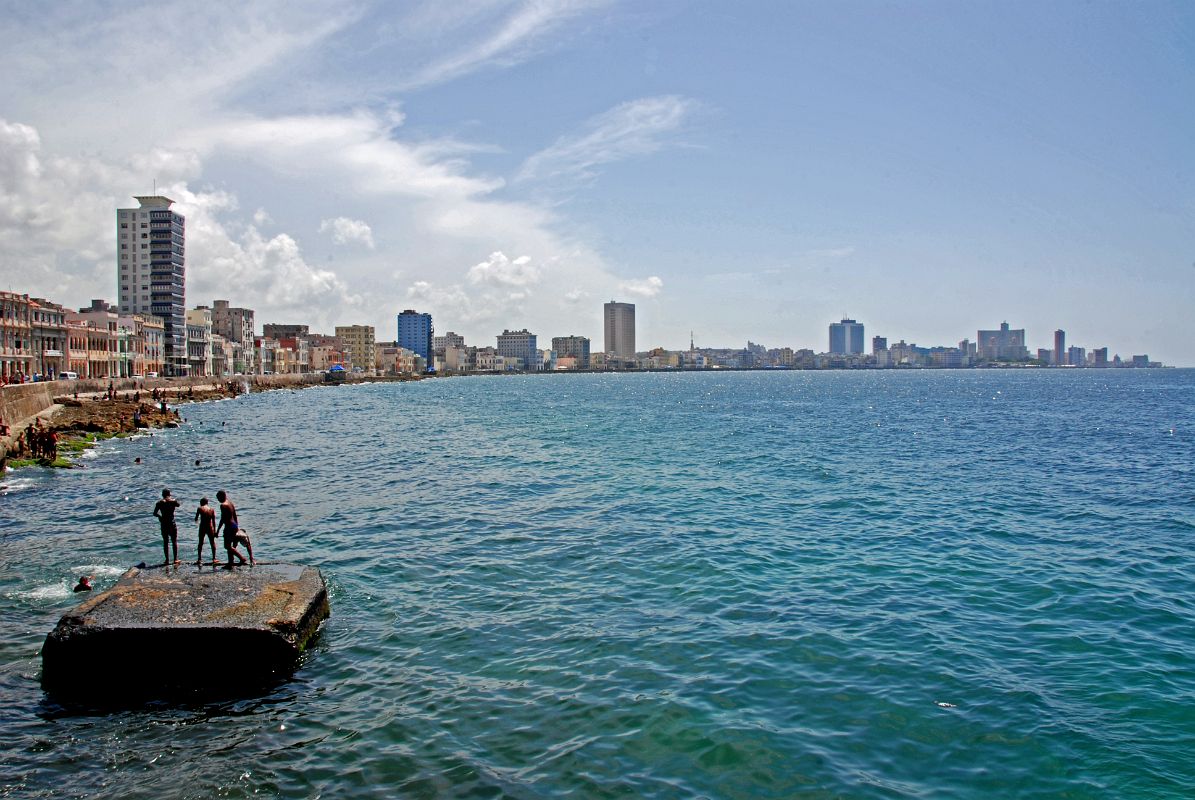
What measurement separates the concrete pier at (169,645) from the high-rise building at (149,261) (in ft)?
543

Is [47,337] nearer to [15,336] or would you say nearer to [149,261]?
[15,336]

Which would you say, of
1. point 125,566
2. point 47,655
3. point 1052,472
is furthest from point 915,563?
point 1052,472

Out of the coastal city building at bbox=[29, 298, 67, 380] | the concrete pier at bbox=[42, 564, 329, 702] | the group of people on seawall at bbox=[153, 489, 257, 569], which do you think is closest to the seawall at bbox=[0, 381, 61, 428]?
the coastal city building at bbox=[29, 298, 67, 380]

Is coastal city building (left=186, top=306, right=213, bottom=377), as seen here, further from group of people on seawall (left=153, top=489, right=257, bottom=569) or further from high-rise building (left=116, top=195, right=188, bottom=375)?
group of people on seawall (left=153, top=489, right=257, bottom=569)

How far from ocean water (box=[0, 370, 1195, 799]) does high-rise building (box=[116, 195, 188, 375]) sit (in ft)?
462

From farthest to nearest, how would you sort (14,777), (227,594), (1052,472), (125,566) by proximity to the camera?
(1052,472), (125,566), (227,594), (14,777)

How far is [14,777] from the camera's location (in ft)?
34.7

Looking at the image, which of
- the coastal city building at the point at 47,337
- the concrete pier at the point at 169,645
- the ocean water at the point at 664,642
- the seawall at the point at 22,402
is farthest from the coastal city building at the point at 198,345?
the concrete pier at the point at 169,645

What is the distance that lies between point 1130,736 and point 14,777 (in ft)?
51.3

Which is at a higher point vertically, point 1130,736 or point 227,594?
point 227,594

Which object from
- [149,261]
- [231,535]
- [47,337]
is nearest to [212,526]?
[231,535]

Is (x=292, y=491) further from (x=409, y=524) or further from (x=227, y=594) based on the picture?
(x=227, y=594)

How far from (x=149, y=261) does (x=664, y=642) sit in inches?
7058

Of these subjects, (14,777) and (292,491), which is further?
(292,491)
